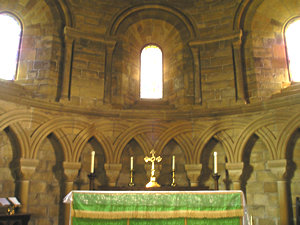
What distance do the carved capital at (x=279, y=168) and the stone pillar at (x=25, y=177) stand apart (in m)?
5.39

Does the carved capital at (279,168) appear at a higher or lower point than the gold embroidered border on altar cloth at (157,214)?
higher

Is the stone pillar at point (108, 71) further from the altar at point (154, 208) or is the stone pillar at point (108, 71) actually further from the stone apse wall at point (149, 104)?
the altar at point (154, 208)

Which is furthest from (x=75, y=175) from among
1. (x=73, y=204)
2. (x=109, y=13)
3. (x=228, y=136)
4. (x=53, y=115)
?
(x=109, y=13)

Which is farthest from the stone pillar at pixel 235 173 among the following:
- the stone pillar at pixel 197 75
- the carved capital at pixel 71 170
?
the carved capital at pixel 71 170

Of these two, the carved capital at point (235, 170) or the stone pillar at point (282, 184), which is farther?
the carved capital at point (235, 170)

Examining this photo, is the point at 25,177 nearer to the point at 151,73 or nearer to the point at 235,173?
the point at 151,73

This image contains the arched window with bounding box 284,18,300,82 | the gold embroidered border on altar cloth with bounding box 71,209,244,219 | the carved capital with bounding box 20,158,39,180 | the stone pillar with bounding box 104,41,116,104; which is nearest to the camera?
the gold embroidered border on altar cloth with bounding box 71,209,244,219

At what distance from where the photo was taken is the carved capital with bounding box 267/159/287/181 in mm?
7405

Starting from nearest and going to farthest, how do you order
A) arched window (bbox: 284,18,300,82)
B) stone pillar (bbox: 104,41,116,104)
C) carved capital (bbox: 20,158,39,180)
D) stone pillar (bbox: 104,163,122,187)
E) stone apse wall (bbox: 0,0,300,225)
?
carved capital (bbox: 20,158,39,180) → stone apse wall (bbox: 0,0,300,225) → stone pillar (bbox: 104,163,122,187) → arched window (bbox: 284,18,300,82) → stone pillar (bbox: 104,41,116,104)

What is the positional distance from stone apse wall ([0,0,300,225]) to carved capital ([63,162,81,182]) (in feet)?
0.08

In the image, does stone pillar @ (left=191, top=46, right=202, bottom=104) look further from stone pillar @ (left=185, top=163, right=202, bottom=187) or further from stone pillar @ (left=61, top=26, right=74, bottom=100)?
stone pillar @ (left=61, top=26, right=74, bottom=100)

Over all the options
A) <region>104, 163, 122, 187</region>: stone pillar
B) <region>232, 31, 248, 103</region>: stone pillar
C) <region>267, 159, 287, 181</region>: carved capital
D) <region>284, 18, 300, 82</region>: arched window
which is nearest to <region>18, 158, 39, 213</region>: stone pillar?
<region>104, 163, 122, 187</region>: stone pillar

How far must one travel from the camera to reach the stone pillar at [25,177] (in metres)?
7.23

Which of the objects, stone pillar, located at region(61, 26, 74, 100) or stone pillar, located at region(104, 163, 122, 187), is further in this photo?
stone pillar, located at region(61, 26, 74, 100)
